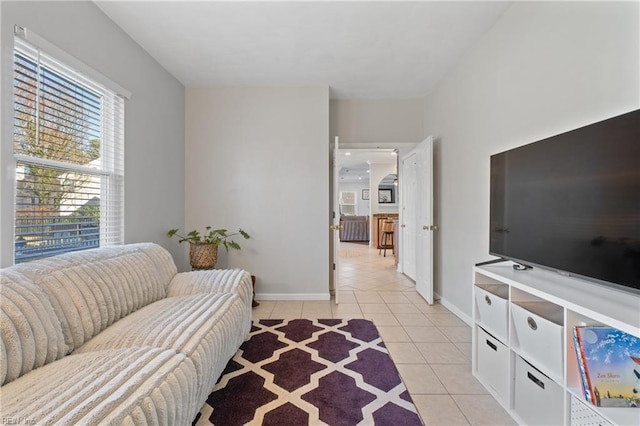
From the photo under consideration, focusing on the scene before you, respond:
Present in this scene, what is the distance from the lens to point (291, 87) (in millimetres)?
3342

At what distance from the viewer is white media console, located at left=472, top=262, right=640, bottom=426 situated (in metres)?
1.02

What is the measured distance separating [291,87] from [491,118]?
230 cm

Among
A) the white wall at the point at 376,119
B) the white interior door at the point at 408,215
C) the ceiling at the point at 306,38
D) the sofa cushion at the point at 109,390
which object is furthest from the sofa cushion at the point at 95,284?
the white interior door at the point at 408,215

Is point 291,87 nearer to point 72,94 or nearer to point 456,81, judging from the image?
point 456,81

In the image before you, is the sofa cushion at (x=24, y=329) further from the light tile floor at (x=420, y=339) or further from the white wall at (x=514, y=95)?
the white wall at (x=514, y=95)

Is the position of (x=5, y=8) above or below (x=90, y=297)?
above

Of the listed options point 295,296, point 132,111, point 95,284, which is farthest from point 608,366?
point 132,111

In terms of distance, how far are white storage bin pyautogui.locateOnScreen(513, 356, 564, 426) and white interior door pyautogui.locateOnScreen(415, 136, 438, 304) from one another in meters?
1.81

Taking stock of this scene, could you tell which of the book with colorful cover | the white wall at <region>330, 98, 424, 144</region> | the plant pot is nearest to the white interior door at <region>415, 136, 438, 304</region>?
the white wall at <region>330, 98, 424, 144</region>

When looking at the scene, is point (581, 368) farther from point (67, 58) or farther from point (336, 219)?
point (67, 58)

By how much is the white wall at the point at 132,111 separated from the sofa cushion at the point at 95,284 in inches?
13.8

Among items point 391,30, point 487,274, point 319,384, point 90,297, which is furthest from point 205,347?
point 391,30

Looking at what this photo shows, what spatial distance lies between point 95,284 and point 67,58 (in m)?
1.52

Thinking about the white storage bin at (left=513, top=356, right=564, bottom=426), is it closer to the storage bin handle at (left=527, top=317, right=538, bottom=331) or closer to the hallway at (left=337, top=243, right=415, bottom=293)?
the storage bin handle at (left=527, top=317, right=538, bottom=331)
